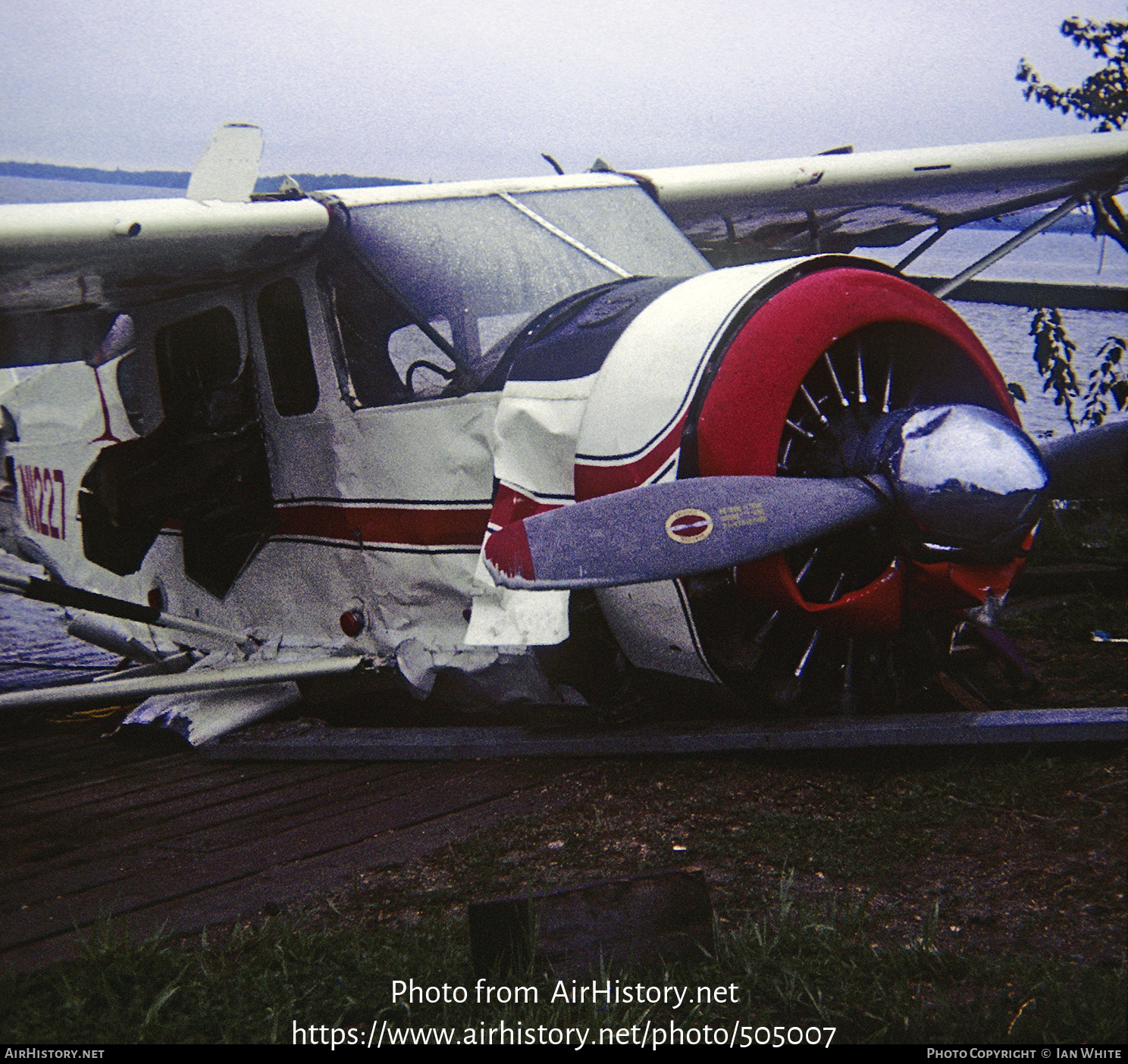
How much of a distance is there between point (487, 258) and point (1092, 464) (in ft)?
6.76

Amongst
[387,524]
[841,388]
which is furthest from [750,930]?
[387,524]

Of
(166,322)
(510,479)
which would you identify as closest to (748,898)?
(510,479)

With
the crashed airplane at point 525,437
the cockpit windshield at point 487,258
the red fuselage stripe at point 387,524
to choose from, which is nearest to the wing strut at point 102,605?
the crashed airplane at point 525,437

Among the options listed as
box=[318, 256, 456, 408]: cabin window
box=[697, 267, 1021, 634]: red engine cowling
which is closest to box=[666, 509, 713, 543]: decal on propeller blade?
box=[697, 267, 1021, 634]: red engine cowling

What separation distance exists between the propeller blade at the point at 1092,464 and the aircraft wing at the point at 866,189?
7.35 feet

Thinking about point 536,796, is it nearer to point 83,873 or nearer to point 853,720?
point 853,720

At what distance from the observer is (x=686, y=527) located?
8.13ft

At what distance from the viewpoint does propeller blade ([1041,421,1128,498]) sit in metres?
3.02

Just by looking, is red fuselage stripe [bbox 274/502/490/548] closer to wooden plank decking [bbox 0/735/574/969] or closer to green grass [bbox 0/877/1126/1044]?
wooden plank decking [bbox 0/735/574/969]

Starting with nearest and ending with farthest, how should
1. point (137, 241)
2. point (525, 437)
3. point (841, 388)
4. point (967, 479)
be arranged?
point (967, 479), point (841, 388), point (525, 437), point (137, 241)

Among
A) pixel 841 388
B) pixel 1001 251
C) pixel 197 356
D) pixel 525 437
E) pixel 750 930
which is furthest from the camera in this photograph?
pixel 1001 251

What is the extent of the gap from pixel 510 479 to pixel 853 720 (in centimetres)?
120

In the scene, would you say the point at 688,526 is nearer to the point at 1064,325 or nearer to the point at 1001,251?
the point at 1001,251

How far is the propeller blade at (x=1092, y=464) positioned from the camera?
3020mm
